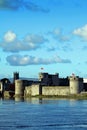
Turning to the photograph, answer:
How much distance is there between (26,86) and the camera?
130 meters

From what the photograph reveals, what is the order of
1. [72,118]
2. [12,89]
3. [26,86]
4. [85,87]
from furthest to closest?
[12,89]
[26,86]
[85,87]
[72,118]

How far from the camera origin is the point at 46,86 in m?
122

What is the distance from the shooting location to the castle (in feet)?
372

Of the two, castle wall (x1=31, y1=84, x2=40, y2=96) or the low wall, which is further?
castle wall (x1=31, y1=84, x2=40, y2=96)

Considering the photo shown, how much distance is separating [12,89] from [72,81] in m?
31.0

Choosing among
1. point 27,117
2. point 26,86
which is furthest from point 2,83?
point 27,117

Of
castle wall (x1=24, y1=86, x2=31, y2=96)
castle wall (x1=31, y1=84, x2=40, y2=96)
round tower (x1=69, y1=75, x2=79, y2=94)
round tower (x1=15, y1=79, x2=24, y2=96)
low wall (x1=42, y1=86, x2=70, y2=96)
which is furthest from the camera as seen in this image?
round tower (x1=15, y1=79, x2=24, y2=96)

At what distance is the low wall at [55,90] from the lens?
115m

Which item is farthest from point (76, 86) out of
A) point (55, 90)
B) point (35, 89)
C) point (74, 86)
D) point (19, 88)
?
point (19, 88)

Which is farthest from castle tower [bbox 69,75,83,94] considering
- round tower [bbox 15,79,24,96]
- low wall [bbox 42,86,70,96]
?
round tower [bbox 15,79,24,96]

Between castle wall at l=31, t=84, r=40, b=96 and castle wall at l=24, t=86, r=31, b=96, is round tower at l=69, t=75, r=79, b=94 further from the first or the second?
castle wall at l=24, t=86, r=31, b=96

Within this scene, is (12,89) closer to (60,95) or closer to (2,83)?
(2,83)

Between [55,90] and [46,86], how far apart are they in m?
4.61

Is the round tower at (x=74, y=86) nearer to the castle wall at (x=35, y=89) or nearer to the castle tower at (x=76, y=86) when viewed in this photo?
the castle tower at (x=76, y=86)
